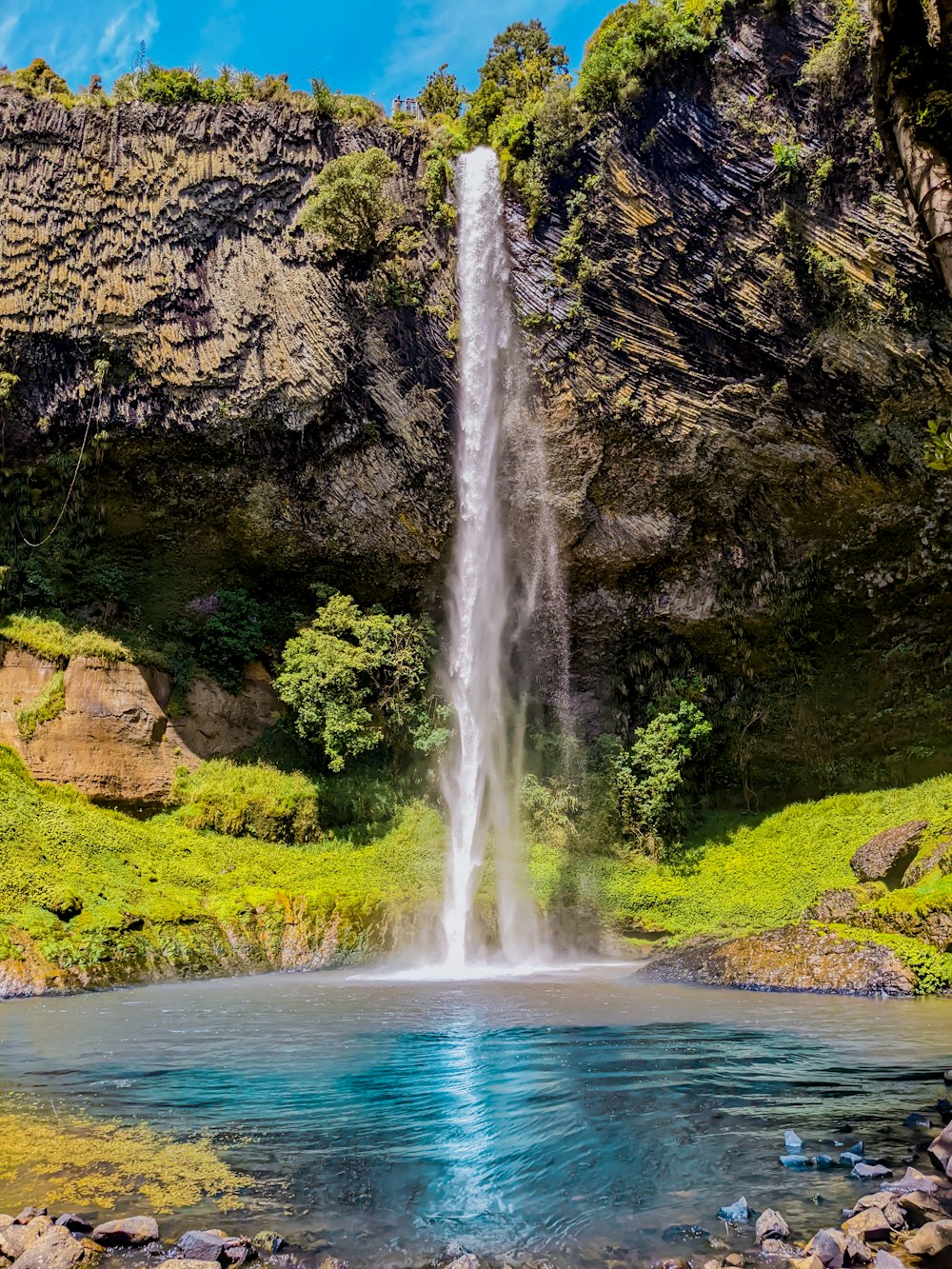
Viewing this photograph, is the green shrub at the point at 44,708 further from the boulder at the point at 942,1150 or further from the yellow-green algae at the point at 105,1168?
the boulder at the point at 942,1150

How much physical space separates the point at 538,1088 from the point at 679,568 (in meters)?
15.0

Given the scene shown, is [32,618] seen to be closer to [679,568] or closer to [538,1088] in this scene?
[679,568]

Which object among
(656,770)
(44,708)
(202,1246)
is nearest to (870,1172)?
(202,1246)

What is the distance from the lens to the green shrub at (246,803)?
18.0 meters

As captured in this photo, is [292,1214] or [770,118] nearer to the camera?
[292,1214]

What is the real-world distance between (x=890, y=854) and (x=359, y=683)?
1149 centimetres

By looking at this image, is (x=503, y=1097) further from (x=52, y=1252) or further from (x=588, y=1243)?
(x=52, y=1252)

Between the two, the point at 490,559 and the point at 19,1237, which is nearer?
the point at 19,1237

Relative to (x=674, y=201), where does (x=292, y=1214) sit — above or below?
below

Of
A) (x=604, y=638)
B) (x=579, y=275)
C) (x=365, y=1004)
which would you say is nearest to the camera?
(x=365, y=1004)

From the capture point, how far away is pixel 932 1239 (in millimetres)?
3125

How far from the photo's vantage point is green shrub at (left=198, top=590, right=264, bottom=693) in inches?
797

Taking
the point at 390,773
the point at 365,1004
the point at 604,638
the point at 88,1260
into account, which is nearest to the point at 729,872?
the point at 604,638

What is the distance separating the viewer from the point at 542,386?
17.8 m
